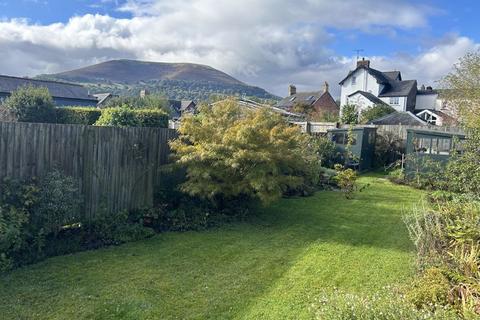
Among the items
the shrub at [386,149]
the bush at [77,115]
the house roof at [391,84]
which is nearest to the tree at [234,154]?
the shrub at [386,149]

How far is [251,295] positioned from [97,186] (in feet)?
12.4

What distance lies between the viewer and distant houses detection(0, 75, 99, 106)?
1319 inches

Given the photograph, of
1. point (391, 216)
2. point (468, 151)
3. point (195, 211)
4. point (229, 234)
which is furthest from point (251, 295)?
point (468, 151)

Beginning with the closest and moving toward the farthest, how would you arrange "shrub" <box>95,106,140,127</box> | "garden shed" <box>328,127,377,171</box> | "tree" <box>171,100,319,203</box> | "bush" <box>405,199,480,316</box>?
1. "bush" <box>405,199,480,316</box>
2. "tree" <box>171,100,319,203</box>
3. "shrub" <box>95,106,140,127</box>
4. "garden shed" <box>328,127,377,171</box>

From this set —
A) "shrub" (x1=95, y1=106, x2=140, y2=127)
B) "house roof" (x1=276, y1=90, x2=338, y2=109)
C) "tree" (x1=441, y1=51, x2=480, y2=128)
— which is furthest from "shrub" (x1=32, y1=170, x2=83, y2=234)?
"house roof" (x1=276, y1=90, x2=338, y2=109)

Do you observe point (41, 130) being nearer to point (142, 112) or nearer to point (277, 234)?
point (277, 234)

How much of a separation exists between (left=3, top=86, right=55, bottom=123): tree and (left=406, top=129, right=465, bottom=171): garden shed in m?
17.3

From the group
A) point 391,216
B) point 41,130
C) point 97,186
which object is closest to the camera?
point 41,130

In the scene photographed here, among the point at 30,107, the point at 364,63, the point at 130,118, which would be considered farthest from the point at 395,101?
the point at 30,107

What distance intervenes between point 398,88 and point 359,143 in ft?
103

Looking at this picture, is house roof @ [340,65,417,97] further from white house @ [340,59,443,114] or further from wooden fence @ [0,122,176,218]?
wooden fence @ [0,122,176,218]

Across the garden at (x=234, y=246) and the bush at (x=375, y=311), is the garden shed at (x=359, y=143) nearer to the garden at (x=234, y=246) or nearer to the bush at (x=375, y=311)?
the garden at (x=234, y=246)

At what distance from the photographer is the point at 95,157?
686 cm

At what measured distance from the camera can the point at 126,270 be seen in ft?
17.2
